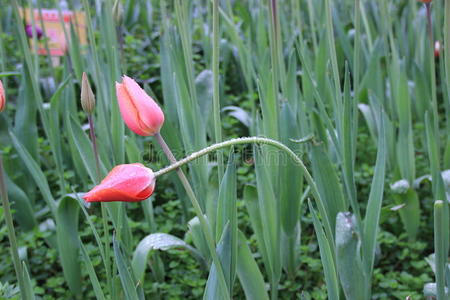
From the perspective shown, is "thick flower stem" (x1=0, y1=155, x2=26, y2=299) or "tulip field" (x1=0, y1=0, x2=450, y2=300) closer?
"thick flower stem" (x1=0, y1=155, x2=26, y2=299)

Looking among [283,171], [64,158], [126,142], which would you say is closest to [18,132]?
[64,158]

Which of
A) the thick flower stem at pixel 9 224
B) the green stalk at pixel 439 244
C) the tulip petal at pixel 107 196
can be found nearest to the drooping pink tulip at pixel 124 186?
the tulip petal at pixel 107 196

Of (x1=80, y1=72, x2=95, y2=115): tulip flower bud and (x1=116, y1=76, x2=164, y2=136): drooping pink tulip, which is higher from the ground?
(x1=116, y1=76, x2=164, y2=136): drooping pink tulip

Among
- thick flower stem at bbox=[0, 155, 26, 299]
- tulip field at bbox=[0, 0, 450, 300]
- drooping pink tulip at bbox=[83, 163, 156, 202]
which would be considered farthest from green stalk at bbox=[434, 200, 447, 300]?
thick flower stem at bbox=[0, 155, 26, 299]

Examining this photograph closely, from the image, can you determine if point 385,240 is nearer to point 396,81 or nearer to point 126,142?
point 396,81

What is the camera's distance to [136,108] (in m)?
0.67

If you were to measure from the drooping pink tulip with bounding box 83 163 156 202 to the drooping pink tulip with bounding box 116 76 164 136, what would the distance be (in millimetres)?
76

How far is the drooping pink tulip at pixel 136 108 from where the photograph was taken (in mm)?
668

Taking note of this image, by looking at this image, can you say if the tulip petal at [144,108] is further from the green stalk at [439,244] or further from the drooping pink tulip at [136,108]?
the green stalk at [439,244]

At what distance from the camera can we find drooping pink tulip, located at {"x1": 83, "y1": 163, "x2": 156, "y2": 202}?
582 millimetres

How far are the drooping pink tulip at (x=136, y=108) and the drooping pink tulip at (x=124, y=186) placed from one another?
0.08 meters

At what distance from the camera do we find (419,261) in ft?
4.40

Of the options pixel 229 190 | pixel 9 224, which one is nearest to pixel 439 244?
pixel 229 190

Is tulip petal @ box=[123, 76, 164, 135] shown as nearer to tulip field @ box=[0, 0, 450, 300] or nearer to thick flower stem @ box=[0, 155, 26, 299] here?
tulip field @ box=[0, 0, 450, 300]
